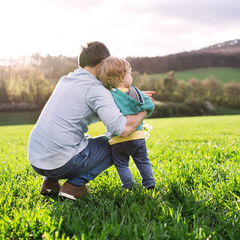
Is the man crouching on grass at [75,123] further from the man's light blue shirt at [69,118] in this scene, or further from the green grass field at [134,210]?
the green grass field at [134,210]

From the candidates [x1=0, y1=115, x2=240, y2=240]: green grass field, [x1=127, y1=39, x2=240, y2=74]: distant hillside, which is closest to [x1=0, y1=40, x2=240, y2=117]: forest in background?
[x1=127, y1=39, x2=240, y2=74]: distant hillside

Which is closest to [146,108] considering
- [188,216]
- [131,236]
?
[188,216]

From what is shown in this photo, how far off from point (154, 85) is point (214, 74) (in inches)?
1086

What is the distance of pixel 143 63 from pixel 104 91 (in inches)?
2873

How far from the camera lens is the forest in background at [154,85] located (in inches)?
1826

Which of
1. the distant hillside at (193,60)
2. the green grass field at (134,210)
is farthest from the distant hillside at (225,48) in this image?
the green grass field at (134,210)

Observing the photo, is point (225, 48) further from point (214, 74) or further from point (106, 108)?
point (106, 108)

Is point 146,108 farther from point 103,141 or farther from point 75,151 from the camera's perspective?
point 75,151

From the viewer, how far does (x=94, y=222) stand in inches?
73.9

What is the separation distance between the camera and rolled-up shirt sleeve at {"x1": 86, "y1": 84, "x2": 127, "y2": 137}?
7.79ft

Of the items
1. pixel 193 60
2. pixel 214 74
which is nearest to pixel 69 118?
pixel 214 74

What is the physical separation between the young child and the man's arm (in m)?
0.05

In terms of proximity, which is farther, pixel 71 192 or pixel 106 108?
pixel 71 192

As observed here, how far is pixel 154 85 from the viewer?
57.3 m
